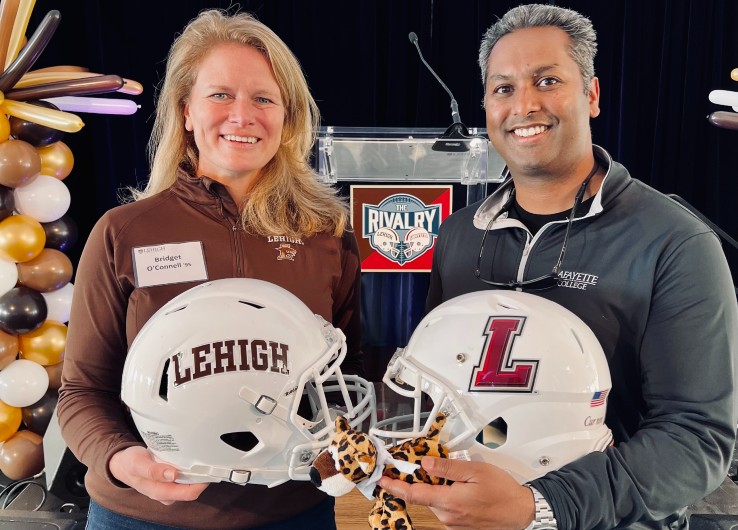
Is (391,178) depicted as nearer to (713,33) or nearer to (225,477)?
(225,477)


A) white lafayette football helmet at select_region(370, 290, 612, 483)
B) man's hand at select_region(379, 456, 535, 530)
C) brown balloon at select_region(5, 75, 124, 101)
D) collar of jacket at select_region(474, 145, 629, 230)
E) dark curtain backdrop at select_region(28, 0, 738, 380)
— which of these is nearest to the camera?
man's hand at select_region(379, 456, 535, 530)

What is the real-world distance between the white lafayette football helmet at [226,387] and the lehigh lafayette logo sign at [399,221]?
1745mm

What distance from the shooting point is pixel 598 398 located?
1.17 m

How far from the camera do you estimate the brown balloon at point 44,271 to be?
3034 millimetres

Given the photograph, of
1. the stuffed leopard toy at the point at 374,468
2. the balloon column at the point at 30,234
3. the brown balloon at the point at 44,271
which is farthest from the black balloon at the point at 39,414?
the stuffed leopard toy at the point at 374,468

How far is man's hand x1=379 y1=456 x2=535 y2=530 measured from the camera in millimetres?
1035

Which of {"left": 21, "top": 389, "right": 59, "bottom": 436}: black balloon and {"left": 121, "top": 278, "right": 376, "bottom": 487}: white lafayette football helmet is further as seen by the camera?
{"left": 21, "top": 389, "right": 59, "bottom": 436}: black balloon

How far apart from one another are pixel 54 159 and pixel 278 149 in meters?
2.08

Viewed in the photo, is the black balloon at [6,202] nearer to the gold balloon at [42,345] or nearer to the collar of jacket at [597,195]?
the gold balloon at [42,345]

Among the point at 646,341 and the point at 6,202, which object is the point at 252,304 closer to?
the point at 646,341

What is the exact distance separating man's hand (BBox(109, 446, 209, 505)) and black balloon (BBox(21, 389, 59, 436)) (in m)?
2.20

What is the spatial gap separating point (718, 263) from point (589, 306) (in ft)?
0.86

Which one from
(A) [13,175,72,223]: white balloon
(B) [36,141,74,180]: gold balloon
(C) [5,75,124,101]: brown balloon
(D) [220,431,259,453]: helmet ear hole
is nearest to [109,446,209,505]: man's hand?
(D) [220,431,259,453]: helmet ear hole

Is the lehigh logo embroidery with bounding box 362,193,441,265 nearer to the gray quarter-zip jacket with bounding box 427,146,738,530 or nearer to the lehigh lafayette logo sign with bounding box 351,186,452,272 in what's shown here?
the lehigh lafayette logo sign with bounding box 351,186,452,272
